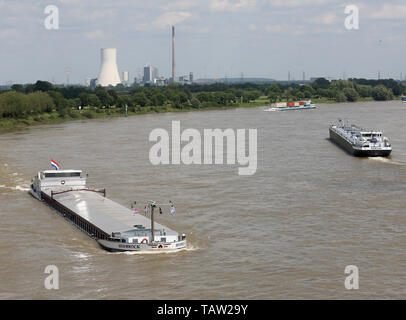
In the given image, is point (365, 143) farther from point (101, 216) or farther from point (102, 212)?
point (101, 216)

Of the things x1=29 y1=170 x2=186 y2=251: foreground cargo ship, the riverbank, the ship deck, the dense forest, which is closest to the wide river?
x1=29 y1=170 x2=186 y2=251: foreground cargo ship

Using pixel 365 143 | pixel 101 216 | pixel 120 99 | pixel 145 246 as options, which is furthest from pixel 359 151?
pixel 120 99

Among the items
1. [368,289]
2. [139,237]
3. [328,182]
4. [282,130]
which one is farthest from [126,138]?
[368,289]

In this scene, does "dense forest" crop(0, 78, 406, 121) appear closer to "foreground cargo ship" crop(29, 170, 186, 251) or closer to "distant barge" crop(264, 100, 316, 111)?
"distant barge" crop(264, 100, 316, 111)

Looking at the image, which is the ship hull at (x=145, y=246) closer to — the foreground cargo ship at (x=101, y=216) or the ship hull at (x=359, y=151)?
the foreground cargo ship at (x=101, y=216)

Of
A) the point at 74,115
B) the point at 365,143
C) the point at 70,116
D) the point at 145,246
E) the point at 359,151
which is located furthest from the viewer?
the point at 74,115

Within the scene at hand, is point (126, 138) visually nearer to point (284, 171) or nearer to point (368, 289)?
point (284, 171)

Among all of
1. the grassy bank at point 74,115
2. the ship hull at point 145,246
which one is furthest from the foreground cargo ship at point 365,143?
the grassy bank at point 74,115
